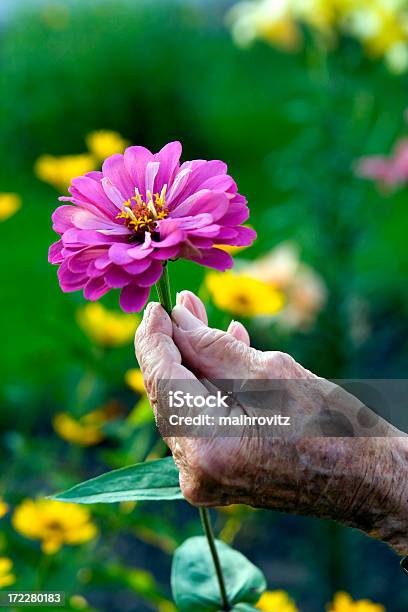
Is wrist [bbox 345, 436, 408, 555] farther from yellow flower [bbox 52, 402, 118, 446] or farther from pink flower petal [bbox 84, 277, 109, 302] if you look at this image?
yellow flower [bbox 52, 402, 118, 446]

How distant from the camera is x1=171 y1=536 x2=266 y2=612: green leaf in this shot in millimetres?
755

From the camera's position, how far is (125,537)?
174 cm

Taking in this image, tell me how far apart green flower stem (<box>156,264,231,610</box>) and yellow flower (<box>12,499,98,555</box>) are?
0.89 feet

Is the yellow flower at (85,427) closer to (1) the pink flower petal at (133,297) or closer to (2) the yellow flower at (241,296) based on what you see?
(2) the yellow flower at (241,296)

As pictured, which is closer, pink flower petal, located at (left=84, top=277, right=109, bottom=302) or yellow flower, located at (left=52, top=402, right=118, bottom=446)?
pink flower petal, located at (left=84, top=277, right=109, bottom=302)

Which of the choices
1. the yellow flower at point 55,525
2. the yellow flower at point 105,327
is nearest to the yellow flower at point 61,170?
the yellow flower at point 105,327

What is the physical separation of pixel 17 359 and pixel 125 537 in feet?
2.76

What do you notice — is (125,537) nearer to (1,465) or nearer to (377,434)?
(1,465)

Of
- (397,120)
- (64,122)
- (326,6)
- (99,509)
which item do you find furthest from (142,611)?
(64,122)

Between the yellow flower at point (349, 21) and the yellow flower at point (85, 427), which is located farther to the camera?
the yellow flower at point (349, 21)

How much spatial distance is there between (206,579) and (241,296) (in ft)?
1.55

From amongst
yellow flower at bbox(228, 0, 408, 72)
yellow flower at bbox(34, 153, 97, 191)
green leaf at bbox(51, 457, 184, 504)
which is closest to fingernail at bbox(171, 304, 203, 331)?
green leaf at bbox(51, 457, 184, 504)

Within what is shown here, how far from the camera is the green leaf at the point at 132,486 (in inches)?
24.7

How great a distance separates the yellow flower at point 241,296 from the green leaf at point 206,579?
417 millimetres
